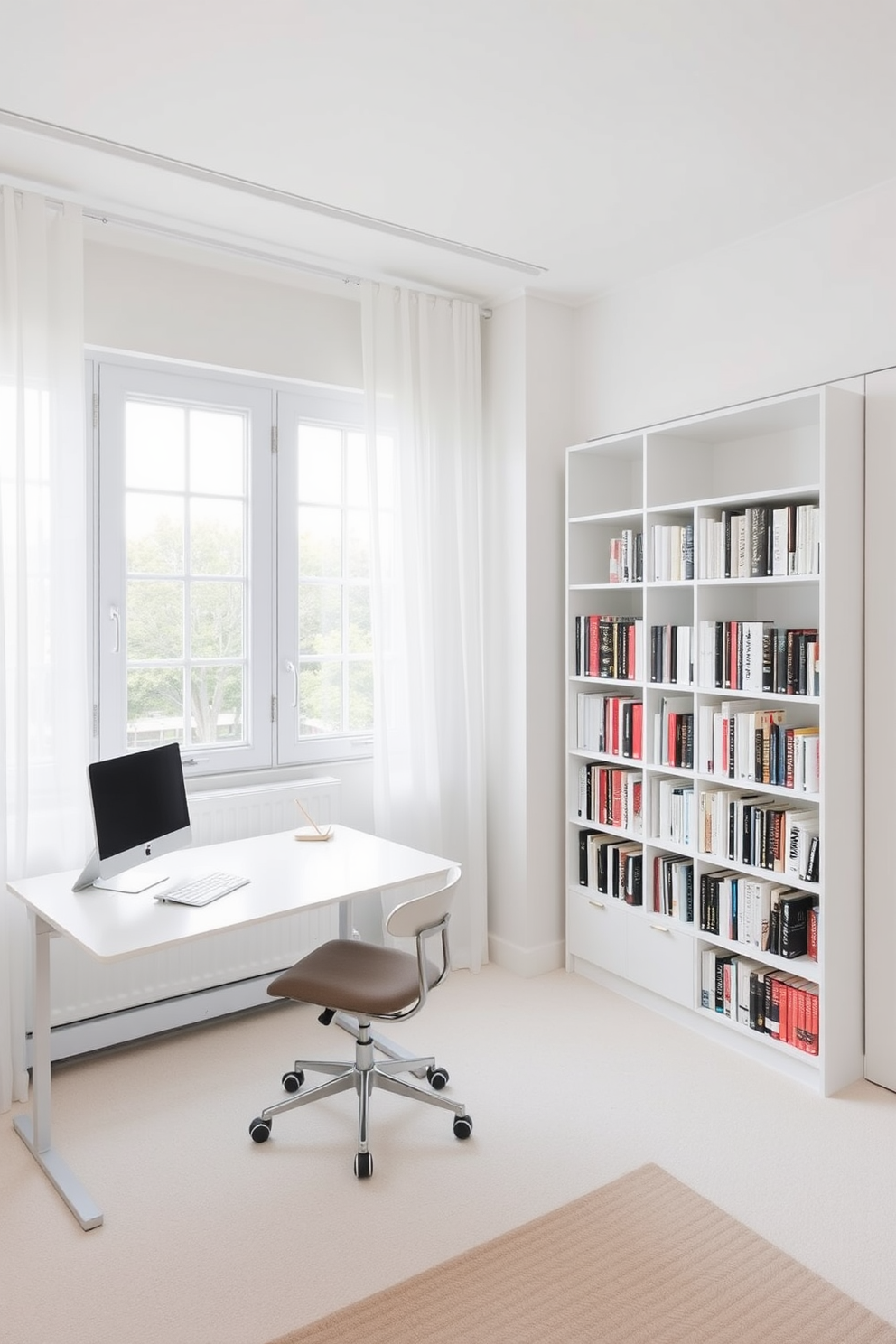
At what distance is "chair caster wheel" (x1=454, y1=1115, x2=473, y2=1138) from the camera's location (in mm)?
2607

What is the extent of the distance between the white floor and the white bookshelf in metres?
0.25

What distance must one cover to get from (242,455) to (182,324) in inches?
20.5

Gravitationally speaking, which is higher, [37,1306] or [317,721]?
[317,721]

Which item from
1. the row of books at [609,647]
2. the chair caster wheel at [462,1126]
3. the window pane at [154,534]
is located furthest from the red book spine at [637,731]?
the window pane at [154,534]

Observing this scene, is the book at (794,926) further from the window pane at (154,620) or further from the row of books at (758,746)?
the window pane at (154,620)

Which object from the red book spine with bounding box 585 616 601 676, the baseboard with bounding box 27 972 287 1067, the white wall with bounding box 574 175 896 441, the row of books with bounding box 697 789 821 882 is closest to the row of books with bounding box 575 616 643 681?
the red book spine with bounding box 585 616 601 676

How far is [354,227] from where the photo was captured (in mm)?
3193

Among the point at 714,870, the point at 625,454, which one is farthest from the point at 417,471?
the point at 714,870

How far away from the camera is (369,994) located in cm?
250

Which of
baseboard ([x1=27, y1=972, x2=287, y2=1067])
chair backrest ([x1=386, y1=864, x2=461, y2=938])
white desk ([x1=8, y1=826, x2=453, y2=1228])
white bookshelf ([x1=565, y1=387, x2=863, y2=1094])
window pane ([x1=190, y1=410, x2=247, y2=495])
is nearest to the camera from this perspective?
white desk ([x1=8, y1=826, x2=453, y2=1228])

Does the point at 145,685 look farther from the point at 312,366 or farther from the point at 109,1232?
the point at 109,1232

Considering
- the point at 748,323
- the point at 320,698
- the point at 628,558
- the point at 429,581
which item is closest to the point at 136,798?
the point at 320,698

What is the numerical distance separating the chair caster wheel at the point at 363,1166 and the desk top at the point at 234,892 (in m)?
0.67

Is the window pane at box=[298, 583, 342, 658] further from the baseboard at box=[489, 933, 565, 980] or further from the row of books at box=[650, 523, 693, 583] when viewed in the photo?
the baseboard at box=[489, 933, 565, 980]
